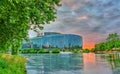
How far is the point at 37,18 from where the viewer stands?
19.8 meters

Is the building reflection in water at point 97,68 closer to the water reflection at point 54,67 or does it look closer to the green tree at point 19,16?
the water reflection at point 54,67

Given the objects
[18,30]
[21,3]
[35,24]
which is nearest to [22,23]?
[18,30]

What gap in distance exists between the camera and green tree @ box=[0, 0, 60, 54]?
1620cm

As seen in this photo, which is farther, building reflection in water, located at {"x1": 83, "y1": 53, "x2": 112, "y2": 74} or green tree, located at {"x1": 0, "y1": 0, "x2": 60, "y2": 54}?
building reflection in water, located at {"x1": 83, "y1": 53, "x2": 112, "y2": 74}

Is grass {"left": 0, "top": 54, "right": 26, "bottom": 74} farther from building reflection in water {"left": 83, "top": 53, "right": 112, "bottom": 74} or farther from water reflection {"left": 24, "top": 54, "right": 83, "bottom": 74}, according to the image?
building reflection in water {"left": 83, "top": 53, "right": 112, "bottom": 74}

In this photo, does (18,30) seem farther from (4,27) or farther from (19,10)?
(19,10)

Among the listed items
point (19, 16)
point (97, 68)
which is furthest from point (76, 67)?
point (19, 16)

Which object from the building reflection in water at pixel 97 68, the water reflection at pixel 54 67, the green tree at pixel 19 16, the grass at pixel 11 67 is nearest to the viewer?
the green tree at pixel 19 16

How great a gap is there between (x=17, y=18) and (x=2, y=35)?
257 cm

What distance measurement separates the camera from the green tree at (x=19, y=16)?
53.2 ft

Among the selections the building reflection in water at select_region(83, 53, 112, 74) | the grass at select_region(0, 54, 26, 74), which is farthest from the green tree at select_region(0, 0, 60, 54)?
the building reflection in water at select_region(83, 53, 112, 74)

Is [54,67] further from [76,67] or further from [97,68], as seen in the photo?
[97,68]

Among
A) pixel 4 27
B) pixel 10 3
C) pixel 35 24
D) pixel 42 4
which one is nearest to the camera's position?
pixel 10 3

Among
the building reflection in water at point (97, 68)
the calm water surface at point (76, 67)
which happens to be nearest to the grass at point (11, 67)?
the calm water surface at point (76, 67)
